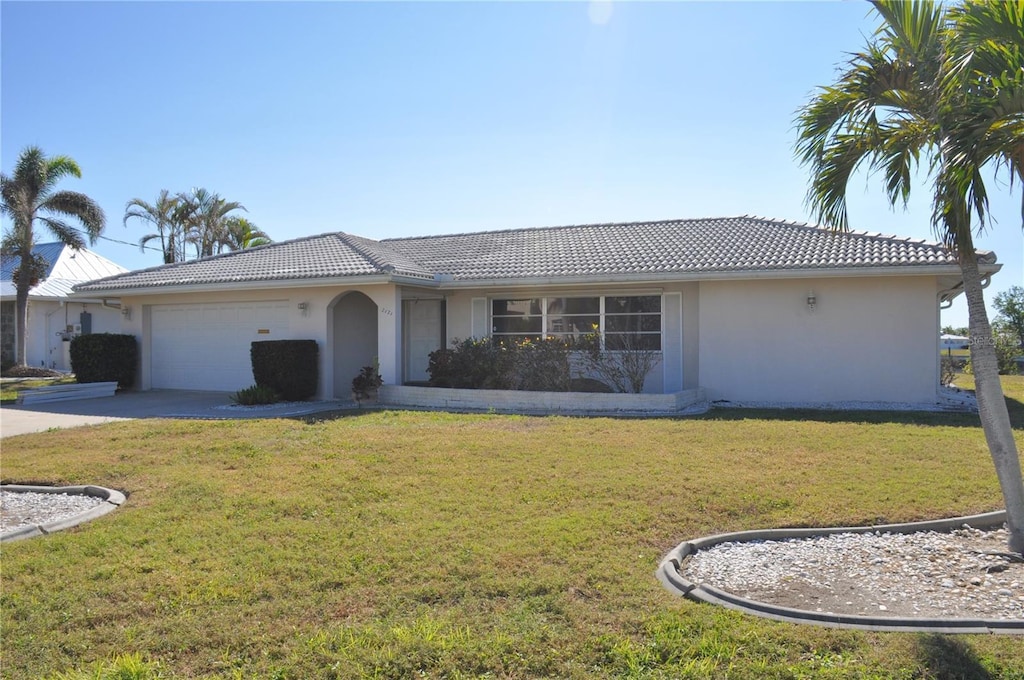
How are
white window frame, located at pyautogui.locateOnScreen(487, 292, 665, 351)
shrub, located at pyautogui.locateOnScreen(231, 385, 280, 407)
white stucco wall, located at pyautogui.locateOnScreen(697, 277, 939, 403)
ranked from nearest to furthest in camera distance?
white stucco wall, located at pyautogui.locateOnScreen(697, 277, 939, 403) < shrub, located at pyautogui.locateOnScreen(231, 385, 280, 407) < white window frame, located at pyautogui.locateOnScreen(487, 292, 665, 351)

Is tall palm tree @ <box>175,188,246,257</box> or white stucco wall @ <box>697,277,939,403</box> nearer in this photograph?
white stucco wall @ <box>697,277,939,403</box>

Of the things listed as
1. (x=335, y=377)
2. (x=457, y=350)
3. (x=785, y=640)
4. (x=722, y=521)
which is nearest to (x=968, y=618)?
(x=785, y=640)

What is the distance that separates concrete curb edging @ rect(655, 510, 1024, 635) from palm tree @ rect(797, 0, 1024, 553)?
2.81 ft

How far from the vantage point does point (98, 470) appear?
28.1 ft

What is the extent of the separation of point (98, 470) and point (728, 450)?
8.11 m

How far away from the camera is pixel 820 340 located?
14.6 meters

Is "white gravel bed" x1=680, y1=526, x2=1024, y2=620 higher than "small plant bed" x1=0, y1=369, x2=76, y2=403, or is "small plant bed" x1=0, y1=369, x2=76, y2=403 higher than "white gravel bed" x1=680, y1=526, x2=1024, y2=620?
"small plant bed" x1=0, y1=369, x2=76, y2=403

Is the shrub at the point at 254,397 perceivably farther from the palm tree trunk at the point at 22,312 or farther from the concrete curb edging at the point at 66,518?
the palm tree trunk at the point at 22,312

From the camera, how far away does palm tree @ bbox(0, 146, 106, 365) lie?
997 inches

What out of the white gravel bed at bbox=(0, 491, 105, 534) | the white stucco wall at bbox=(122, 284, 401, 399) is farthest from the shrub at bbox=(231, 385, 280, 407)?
the white gravel bed at bbox=(0, 491, 105, 534)

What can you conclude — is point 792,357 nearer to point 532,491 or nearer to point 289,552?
point 532,491

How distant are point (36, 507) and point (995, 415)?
9.10 metres

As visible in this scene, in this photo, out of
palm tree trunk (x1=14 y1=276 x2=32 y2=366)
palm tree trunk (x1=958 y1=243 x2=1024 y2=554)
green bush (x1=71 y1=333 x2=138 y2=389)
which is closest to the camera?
palm tree trunk (x1=958 y1=243 x2=1024 y2=554)

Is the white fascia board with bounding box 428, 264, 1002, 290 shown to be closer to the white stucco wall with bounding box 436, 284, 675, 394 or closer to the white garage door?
the white stucco wall with bounding box 436, 284, 675, 394
